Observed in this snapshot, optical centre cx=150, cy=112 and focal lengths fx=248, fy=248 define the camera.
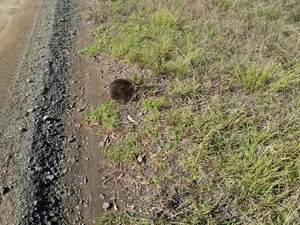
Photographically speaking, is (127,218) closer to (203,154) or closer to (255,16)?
(203,154)

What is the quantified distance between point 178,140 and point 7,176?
1753 millimetres

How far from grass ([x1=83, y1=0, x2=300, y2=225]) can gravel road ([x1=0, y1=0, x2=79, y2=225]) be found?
2.05 feet

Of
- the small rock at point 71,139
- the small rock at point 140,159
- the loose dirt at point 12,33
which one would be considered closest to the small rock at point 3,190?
the small rock at point 71,139

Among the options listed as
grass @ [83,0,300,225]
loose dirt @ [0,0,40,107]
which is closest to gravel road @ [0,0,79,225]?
loose dirt @ [0,0,40,107]

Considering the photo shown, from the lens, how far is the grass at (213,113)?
2168 mm

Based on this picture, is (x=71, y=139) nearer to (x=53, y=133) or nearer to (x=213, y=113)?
(x=53, y=133)

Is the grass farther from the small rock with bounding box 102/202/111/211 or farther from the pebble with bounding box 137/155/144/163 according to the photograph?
the small rock with bounding box 102/202/111/211

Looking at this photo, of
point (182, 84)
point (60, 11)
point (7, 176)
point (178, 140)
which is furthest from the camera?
point (60, 11)

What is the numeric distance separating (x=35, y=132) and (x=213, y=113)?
205cm

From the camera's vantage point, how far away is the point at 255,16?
15.5 ft

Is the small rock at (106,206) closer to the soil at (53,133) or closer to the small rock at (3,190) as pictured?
the soil at (53,133)

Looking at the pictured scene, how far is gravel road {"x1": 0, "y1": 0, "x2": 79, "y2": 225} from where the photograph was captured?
86.7 inches

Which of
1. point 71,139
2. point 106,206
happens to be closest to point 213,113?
point 106,206

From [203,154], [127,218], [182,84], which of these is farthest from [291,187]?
[182,84]
